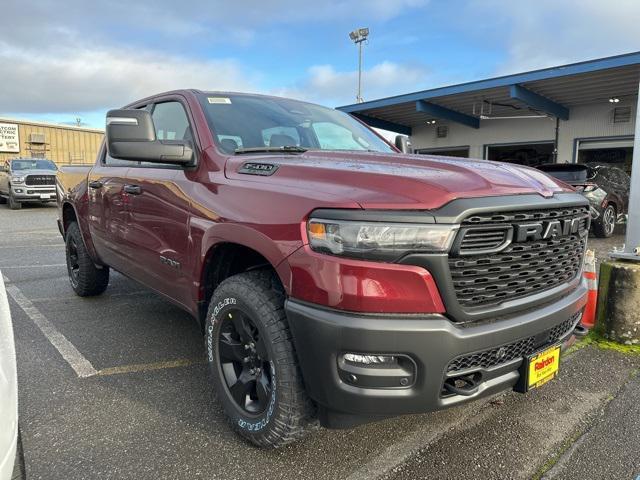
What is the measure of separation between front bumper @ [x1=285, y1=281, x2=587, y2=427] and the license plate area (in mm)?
111

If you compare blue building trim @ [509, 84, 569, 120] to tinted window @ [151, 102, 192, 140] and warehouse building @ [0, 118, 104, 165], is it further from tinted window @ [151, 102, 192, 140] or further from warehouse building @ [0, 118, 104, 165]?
warehouse building @ [0, 118, 104, 165]

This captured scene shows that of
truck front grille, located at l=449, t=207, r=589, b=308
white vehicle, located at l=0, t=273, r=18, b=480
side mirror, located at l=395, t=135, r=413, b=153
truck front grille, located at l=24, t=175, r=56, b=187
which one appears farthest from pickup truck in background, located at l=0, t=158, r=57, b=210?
truck front grille, located at l=449, t=207, r=589, b=308

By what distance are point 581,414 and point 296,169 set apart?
2.15 m

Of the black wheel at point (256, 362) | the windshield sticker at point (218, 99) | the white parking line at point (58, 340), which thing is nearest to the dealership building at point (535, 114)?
the windshield sticker at point (218, 99)

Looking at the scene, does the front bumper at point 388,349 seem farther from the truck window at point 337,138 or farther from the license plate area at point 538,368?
the truck window at point 337,138

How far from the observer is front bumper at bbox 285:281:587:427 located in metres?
1.80

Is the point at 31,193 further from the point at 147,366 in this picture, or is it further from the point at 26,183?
the point at 147,366

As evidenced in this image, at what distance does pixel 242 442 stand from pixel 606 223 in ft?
33.7

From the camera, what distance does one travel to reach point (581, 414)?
2.79 metres

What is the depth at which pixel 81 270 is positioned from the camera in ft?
16.1

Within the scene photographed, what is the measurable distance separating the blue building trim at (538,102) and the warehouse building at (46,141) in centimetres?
3025

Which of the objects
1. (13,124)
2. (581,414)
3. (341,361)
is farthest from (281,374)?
(13,124)

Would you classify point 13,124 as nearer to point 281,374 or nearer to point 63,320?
point 63,320

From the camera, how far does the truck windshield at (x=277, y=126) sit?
2.97m
